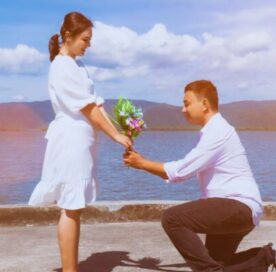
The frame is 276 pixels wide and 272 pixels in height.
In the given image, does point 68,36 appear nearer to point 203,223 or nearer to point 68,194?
point 68,194

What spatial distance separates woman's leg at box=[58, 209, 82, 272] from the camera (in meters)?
4.90

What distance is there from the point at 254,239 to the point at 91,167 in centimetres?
216

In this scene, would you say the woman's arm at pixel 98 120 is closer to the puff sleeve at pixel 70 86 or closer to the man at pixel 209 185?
the puff sleeve at pixel 70 86

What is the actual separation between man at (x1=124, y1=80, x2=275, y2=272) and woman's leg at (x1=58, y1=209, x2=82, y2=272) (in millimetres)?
583

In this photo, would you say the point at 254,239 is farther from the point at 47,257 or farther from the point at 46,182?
the point at 46,182

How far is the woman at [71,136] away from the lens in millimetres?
4789

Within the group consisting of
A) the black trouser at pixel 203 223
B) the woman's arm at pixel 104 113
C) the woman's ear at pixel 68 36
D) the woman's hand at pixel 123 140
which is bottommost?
the black trouser at pixel 203 223

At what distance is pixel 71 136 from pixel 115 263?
4.29 ft

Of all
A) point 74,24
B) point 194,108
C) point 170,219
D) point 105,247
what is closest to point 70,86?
point 74,24

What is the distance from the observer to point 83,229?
6.97m

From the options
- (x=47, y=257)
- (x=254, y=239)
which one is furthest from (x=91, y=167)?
(x=254, y=239)

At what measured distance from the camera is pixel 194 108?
15.6 ft

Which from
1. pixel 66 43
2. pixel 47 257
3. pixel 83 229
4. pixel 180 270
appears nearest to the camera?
pixel 66 43

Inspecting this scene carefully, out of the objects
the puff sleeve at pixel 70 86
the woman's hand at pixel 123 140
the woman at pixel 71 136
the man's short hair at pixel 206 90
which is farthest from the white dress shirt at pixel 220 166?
the puff sleeve at pixel 70 86
